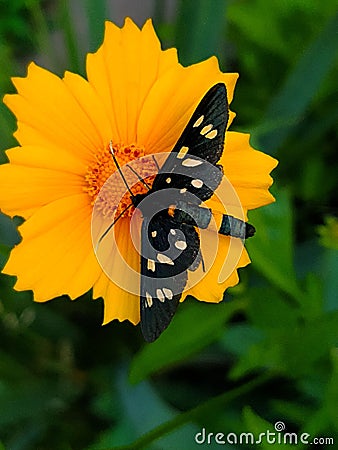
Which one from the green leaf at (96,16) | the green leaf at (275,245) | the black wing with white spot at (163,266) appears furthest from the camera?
the green leaf at (96,16)

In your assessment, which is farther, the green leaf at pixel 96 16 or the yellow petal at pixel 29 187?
the green leaf at pixel 96 16

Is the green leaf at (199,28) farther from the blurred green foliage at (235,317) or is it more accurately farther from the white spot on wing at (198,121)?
the white spot on wing at (198,121)

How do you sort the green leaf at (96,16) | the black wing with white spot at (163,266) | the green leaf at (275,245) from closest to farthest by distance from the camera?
the black wing with white spot at (163,266)
the green leaf at (275,245)
the green leaf at (96,16)

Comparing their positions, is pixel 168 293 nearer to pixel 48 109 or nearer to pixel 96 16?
pixel 48 109

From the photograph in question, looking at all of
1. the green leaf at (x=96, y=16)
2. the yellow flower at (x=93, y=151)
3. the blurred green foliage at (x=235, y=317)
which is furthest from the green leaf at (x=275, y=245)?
the green leaf at (x=96, y=16)

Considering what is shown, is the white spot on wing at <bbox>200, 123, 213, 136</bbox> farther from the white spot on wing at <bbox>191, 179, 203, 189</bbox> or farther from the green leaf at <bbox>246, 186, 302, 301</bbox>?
the green leaf at <bbox>246, 186, 302, 301</bbox>

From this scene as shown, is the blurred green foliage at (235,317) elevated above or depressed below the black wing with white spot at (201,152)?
below

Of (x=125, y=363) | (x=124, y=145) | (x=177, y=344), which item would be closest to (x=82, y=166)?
(x=124, y=145)
